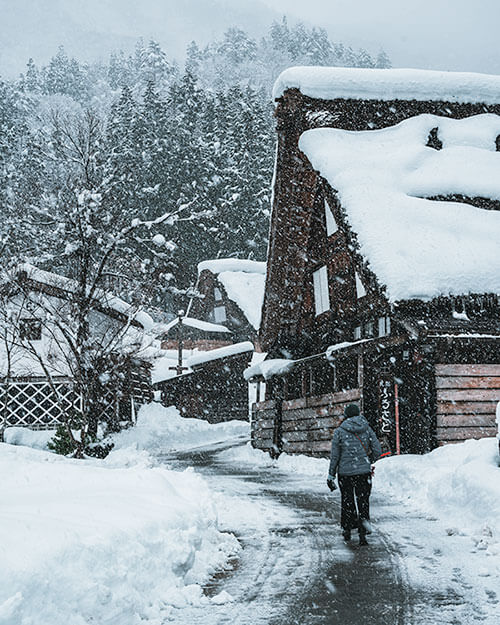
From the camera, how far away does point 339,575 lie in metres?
5.72

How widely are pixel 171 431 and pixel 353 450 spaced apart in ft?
69.4

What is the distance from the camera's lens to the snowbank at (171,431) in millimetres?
25281

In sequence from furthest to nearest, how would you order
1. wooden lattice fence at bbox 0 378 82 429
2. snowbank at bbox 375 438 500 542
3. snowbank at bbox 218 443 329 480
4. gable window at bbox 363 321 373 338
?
wooden lattice fence at bbox 0 378 82 429
gable window at bbox 363 321 373 338
snowbank at bbox 218 443 329 480
snowbank at bbox 375 438 500 542

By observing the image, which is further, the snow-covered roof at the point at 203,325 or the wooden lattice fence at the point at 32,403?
the snow-covered roof at the point at 203,325

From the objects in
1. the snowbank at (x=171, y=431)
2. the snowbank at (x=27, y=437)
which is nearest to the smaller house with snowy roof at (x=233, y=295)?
the snowbank at (x=171, y=431)

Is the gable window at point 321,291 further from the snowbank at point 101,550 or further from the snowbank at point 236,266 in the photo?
the snowbank at point 236,266

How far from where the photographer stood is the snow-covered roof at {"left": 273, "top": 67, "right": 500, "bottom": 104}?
1658 cm

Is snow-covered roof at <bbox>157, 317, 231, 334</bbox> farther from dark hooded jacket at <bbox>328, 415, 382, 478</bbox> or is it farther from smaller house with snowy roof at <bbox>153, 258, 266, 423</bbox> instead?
dark hooded jacket at <bbox>328, 415, 382, 478</bbox>

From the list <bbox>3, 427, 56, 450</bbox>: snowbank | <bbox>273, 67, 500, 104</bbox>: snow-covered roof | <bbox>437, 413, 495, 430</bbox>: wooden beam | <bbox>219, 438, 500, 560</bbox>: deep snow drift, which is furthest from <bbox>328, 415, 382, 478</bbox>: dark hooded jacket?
<bbox>3, 427, 56, 450</bbox>: snowbank

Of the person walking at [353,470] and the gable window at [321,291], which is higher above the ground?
the gable window at [321,291]

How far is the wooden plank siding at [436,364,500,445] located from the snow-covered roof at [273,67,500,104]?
8124 millimetres

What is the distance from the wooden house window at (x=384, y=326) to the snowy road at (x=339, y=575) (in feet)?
19.3

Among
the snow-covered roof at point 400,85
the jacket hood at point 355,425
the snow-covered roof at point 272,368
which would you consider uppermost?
the snow-covered roof at point 400,85

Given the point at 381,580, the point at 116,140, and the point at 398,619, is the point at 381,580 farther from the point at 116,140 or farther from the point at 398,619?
the point at 116,140
